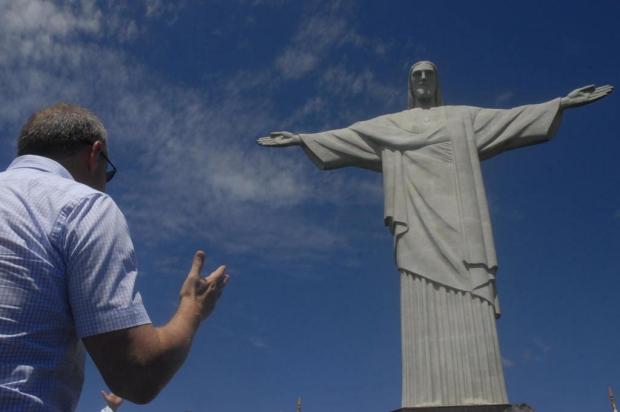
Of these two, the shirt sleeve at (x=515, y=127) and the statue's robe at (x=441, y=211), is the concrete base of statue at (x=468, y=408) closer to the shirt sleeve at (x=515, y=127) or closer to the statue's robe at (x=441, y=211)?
the statue's robe at (x=441, y=211)

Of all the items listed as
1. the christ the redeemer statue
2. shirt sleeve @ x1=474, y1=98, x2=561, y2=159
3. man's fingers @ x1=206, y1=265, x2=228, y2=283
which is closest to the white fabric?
the christ the redeemer statue

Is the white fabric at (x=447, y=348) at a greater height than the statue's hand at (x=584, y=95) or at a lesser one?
lesser

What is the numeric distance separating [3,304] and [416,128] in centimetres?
786

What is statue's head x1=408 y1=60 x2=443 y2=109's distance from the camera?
30.7 feet

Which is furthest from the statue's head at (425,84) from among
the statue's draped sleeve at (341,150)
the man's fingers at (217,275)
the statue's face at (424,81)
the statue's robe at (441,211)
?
the man's fingers at (217,275)

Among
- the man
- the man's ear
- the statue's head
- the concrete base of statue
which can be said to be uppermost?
the statue's head

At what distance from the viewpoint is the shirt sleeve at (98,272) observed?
161 cm

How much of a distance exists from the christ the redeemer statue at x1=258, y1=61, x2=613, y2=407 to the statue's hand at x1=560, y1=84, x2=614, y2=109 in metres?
0.01

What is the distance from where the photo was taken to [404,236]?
8086 millimetres

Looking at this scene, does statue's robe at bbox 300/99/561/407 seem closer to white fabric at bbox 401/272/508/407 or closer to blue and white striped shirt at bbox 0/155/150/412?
white fabric at bbox 401/272/508/407

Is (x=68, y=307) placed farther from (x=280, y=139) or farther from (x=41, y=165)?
(x=280, y=139)

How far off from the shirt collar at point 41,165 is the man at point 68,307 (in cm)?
11

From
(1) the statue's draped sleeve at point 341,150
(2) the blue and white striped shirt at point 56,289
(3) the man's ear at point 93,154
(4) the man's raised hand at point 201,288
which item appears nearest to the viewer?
(2) the blue and white striped shirt at point 56,289

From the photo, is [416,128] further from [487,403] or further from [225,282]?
[225,282]
